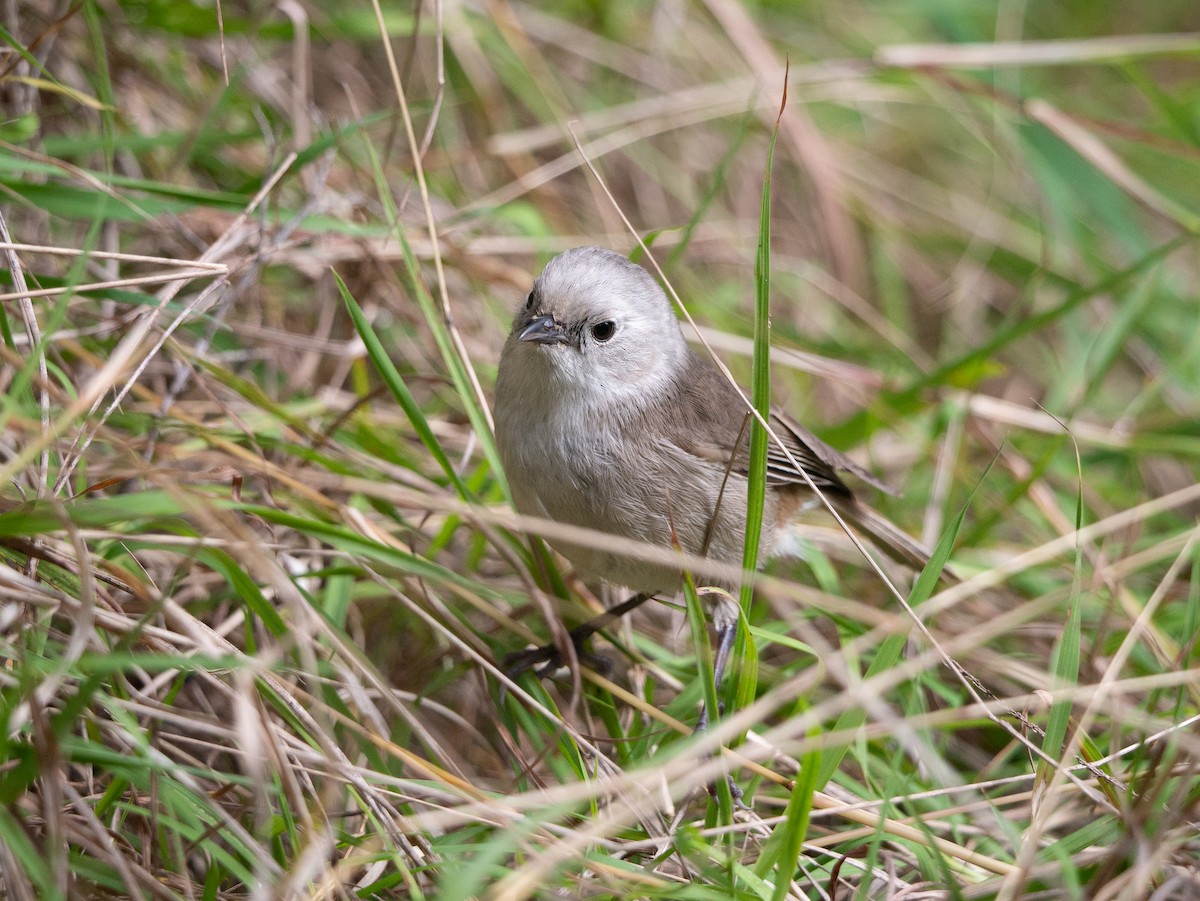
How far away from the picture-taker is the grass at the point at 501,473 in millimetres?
2135

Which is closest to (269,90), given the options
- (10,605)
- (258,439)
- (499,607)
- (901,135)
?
(258,439)

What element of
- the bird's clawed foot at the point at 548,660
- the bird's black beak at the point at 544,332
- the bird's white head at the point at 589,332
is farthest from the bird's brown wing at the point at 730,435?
the bird's clawed foot at the point at 548,660

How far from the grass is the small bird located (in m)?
0.15

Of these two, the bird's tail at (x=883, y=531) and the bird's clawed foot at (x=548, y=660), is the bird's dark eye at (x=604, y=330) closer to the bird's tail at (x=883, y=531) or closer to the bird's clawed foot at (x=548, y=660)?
the bird's clawed foot at (x=548, y=660)

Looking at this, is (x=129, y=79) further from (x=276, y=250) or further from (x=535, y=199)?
(x=535, y=199)

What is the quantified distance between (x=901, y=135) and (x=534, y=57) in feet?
8.52

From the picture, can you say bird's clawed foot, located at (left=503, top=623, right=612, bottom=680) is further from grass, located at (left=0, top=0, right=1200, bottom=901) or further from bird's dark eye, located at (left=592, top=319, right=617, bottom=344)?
bird's dark eye, located at (left=592, top=319, right=617, bottom=344)

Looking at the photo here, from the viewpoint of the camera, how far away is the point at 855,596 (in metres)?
3.88

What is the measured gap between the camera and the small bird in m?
2.90

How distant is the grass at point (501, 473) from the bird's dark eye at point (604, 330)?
27cm

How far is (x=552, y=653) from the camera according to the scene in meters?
3.07

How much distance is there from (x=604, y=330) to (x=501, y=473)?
508 mm

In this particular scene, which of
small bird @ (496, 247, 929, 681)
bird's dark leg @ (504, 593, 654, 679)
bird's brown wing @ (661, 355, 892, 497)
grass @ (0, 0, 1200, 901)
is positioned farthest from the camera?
bird's brown wing @ (661, 355, 892, 497)

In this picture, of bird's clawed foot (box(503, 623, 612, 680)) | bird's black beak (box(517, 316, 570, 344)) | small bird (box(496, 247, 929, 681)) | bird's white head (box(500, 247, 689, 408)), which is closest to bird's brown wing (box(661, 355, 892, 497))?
small bird (box(496, 247, 929, 681))
